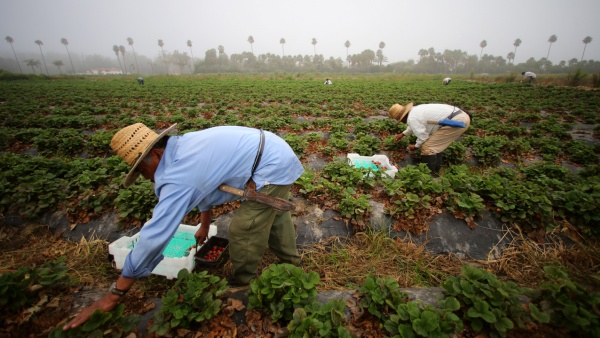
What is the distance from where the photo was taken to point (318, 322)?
1.72m

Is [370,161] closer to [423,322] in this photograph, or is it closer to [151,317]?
[423,322]

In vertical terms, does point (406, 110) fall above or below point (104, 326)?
above

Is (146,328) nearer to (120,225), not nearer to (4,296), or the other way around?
(4,296)

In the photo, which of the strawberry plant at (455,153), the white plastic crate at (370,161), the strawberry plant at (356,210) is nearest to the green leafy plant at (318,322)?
the strawberry plant at (356,210)

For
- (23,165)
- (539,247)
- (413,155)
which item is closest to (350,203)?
(539,247)

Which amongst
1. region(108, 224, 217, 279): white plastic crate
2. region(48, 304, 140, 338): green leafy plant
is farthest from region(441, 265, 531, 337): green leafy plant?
region(108, 224, 217, 279): white plastic crate

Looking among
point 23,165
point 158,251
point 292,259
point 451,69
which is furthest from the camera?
point 451,69

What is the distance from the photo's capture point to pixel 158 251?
1.77 metres

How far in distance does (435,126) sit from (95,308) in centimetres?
619

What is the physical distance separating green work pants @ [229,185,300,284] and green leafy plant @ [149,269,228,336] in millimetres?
432

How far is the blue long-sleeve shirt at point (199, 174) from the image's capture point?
5.66 ft

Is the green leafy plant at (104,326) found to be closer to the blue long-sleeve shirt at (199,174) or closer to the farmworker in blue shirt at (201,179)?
the farmworker in blue shirt at (201,179)

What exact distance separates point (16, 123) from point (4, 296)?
12.2 metres

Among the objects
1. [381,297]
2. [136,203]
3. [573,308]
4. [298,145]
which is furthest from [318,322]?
[298,145]
